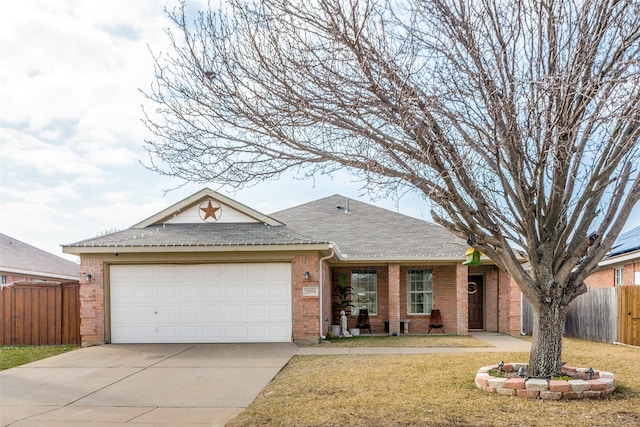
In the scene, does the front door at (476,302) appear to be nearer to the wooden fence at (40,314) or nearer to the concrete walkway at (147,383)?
the concrete walkway at (147,383)

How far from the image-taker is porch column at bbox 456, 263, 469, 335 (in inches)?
707

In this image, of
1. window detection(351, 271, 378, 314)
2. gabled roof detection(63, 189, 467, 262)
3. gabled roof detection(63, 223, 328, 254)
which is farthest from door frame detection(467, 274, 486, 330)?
gabled roof detection(63, 223, 328, 254)

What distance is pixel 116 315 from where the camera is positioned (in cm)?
1533

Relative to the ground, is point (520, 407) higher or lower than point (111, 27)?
lower

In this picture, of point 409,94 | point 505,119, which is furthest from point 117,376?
point 505,119

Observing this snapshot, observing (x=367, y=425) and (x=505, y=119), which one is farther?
(x=505, y=119)

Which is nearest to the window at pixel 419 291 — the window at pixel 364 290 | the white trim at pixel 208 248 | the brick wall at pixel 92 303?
the window at pixel 364 290

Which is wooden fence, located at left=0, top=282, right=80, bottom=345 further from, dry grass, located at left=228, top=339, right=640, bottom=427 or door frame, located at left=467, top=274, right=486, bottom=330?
door frame, located at left=467, top=274, right=486, bottom=330

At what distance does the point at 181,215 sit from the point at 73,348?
4.60m

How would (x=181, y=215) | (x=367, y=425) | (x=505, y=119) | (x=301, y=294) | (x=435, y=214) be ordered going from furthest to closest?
(x=181, y=215), (x=301, y=294), (x=435, y=214), (x=505, y=119), (x=367, y=425)

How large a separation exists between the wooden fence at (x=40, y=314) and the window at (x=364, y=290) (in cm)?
854

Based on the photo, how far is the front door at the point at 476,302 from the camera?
767 inches

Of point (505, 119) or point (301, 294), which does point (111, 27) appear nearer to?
point (505, 119)

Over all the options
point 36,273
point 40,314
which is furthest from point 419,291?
point 36,273
